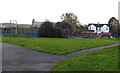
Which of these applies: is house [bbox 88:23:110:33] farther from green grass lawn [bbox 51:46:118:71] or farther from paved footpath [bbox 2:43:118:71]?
green grass lawn [bbox 51:46:118:71]

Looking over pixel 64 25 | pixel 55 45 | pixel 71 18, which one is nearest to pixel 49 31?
pixel 64 25

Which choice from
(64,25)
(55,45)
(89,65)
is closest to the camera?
(89,65)

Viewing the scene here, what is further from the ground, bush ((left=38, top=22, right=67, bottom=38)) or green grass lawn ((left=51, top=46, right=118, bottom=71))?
bush ((left=38, top=22, right=67, bottom=38))

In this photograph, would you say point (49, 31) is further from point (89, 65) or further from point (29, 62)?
point (89, 65)

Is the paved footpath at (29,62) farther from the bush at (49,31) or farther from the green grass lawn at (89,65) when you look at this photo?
the bush at (49,31)

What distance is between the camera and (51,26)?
3534cm

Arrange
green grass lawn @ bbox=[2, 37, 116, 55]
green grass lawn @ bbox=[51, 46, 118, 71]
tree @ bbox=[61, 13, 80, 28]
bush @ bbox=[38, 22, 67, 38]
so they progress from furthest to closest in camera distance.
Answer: tree @ bbox=[61, 13, 80, 28]
bush @ bbox=[38, 22, 67, 38]
green grass lawn @ bbox=[2, 37, 116, 55]
green grass lawn @ bbox=[51, 46, 118, 71]

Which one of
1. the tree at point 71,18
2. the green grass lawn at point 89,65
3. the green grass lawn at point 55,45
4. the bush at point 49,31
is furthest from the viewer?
the tree at point 71,18

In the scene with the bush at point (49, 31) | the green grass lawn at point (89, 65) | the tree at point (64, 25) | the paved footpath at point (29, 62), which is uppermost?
the tree at point (64, 25)

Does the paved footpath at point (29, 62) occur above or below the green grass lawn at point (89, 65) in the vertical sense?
below

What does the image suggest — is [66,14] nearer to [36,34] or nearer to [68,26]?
[68,26]

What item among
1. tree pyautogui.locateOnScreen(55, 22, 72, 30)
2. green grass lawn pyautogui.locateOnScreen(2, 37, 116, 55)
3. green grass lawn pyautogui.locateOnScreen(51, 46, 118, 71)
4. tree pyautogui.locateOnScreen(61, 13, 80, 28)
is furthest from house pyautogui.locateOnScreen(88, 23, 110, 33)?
green grass lawn pyautogui.locateOnScreen(51, 46, 118, 71)

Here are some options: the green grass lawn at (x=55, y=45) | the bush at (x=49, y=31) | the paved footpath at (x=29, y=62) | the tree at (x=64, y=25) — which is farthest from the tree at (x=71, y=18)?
the paved footpath at (x=29, y=62)

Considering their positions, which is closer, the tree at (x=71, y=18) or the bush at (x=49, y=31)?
the bush at (x=49, y=31)
